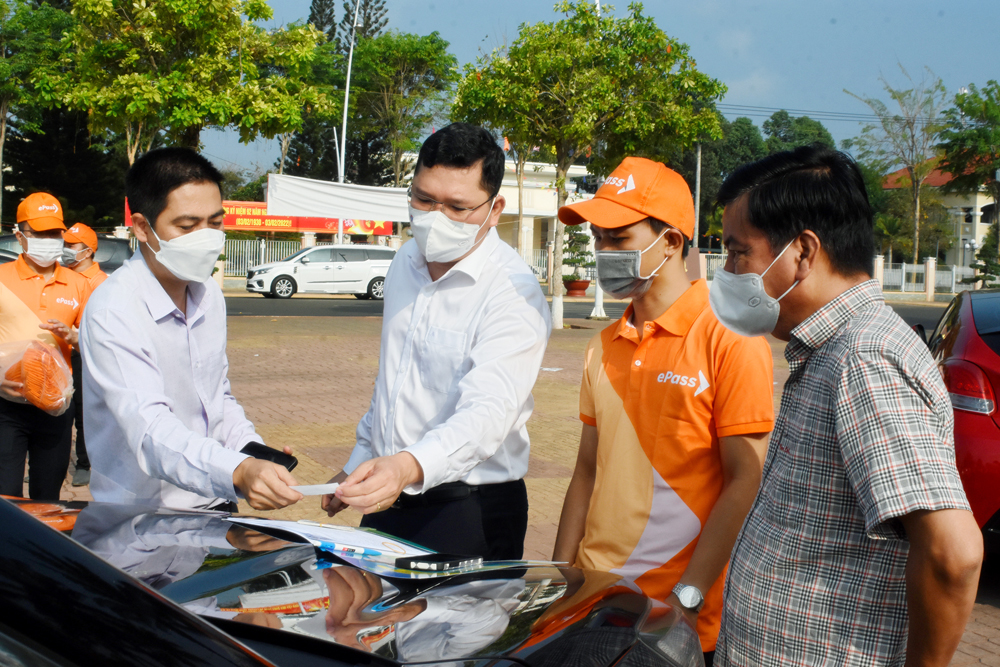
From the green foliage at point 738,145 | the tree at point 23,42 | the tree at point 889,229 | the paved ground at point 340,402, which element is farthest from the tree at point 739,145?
the paved ground at point 340,402

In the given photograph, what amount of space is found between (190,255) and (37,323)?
2.86 m

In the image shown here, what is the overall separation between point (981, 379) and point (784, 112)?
3491 inches

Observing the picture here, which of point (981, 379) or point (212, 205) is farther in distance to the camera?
point (981, 379)

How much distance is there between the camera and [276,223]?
39219 millimetres

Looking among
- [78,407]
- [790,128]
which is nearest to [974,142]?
[78,407]

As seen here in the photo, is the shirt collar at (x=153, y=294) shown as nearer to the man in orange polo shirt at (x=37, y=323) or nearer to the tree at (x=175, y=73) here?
the man in orange polo shirt at (x=37, y=323)

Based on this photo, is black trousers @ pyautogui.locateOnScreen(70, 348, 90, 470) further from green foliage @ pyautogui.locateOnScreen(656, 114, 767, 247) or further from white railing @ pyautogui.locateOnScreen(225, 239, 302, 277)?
green foliage @ pyautogui.locateOnScreen(656, 114, 767, 247)

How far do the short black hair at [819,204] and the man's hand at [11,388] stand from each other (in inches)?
155

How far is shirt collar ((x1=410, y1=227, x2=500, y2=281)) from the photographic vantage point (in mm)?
2633

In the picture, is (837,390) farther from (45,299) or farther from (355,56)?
(355,56)

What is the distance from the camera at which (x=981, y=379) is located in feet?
13.6

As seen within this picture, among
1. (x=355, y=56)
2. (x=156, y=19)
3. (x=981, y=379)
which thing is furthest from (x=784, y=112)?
(x=981, y=379)

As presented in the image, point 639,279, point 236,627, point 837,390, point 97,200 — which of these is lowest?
point 236,627

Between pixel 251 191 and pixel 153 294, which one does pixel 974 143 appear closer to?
pixel 153 294
